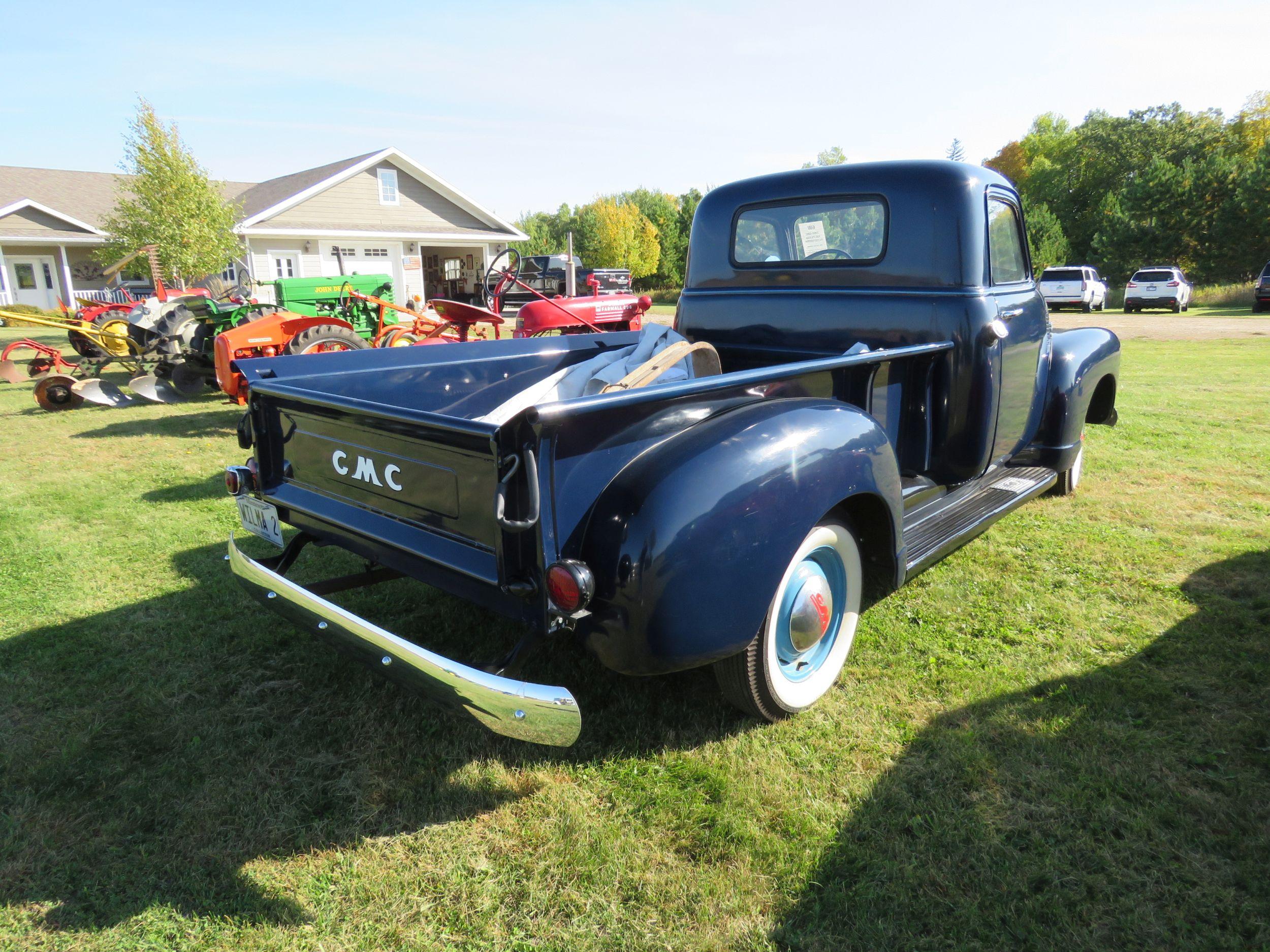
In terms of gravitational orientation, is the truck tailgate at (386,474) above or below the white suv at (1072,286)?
below

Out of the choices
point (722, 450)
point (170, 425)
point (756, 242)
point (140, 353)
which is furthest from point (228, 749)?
point (140, 353)

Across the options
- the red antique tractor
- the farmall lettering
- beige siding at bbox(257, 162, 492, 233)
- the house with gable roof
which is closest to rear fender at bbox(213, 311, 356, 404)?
the red antique tractor

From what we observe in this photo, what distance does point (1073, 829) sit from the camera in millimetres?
2172

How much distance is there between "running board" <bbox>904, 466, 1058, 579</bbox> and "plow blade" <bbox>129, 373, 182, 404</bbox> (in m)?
9.41

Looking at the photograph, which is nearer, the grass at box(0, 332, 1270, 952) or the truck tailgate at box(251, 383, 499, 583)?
the grass at box(0, 332, 1270, 952)

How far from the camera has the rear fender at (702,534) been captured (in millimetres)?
1994

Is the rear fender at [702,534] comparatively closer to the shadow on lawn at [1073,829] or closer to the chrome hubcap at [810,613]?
the chrome hubcap at [810,613]

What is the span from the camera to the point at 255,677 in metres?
3.06

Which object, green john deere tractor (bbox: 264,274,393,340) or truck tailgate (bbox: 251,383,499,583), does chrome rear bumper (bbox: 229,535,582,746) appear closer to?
truck tailgate (bbox: 251,383,499,583)

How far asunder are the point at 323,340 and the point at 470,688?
6.15 m

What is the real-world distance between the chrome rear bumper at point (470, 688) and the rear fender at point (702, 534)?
0.69 feet

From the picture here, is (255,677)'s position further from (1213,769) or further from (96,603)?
(1213,769)

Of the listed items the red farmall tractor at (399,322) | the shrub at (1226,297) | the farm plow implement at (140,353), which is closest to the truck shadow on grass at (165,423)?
the farm plow implement at (140,353)

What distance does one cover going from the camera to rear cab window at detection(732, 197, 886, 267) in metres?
3.70
